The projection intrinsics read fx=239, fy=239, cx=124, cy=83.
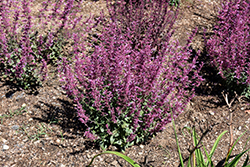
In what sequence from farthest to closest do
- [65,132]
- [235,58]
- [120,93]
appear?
[235,58]
[65,132]
[120,93]

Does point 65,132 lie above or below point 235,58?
below

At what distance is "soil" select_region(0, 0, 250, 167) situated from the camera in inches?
128

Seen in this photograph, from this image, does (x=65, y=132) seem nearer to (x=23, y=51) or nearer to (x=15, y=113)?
(x=15, y=113)

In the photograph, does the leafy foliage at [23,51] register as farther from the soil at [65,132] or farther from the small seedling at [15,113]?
the small seedling at [15,113]

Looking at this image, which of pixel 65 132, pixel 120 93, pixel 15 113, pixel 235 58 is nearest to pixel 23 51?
pixel 15 113

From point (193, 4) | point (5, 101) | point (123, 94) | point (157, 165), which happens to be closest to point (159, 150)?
point (157, 165)

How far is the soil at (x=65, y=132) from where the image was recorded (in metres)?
3.26

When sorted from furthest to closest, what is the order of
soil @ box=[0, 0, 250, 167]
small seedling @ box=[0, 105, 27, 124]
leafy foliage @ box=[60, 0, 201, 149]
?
small seedling @ box=[0, 105, 27, 124]
soil @ box=[0, 0, 250, 167]
leafy foliage @ box=[60, 0, 201, 149]

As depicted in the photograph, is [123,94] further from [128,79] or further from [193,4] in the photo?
[193,4]

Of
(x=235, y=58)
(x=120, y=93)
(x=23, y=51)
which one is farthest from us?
(x=235, y=58)

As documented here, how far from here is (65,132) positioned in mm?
3627

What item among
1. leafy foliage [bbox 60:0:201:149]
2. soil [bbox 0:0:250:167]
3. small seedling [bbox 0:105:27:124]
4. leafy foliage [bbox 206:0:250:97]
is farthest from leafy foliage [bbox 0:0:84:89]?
leafy foliage [bbox 206:0:250:97]

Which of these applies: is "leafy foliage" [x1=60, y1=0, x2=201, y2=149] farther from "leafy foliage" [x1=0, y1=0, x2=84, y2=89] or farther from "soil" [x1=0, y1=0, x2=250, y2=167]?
"leafy foliage" [x1=0, y1=0, x2=84, y2=89]

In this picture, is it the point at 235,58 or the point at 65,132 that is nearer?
the point at 65,132
